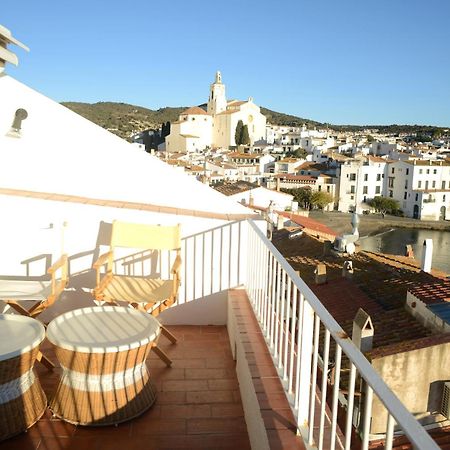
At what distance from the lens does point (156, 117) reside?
108 metres

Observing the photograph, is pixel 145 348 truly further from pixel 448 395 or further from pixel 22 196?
pixel 448 395

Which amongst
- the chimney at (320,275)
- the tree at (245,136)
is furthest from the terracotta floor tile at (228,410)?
the tree at (245,136)

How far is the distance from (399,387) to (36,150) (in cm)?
550

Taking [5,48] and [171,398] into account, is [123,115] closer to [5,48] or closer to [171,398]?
[5,48]

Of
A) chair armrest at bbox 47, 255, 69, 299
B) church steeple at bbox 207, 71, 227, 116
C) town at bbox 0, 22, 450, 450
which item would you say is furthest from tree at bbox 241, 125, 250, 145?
chair armrest at bbox 47, 255, 69, 299

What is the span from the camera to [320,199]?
49156 millimetres

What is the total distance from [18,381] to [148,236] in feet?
4.63

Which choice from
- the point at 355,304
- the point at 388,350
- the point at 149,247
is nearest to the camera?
the point at 149,247

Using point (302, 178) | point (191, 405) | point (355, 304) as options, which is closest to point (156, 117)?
point (302, 178)

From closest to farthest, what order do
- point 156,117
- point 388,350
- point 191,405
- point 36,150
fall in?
point 191,405
point 36,150
point 388,350
point 156,117

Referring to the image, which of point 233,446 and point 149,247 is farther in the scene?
point 149,247

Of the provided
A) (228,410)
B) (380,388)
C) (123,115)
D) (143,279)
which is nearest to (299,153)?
(123,115)

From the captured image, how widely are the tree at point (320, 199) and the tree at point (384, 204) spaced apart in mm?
5310

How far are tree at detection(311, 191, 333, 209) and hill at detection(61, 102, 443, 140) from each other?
40.4m
